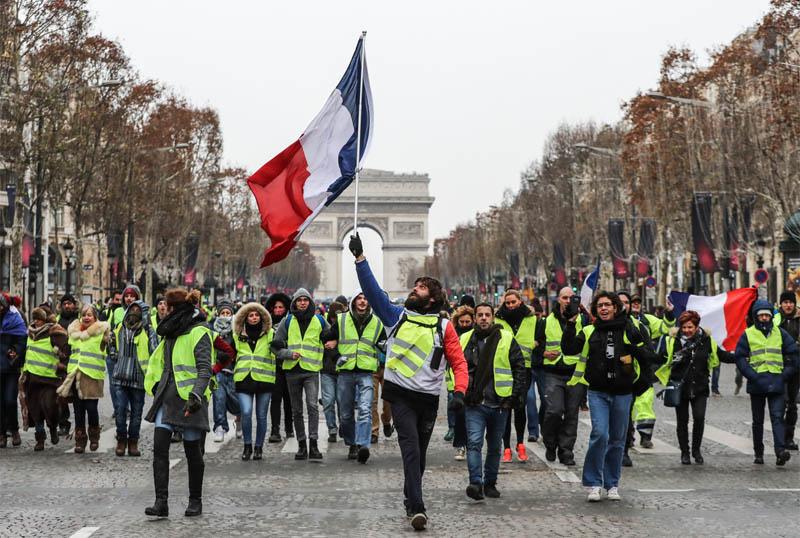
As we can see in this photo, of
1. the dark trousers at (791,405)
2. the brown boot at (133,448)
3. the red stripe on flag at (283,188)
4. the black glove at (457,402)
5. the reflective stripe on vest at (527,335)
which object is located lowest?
the brown boot at (133,448)

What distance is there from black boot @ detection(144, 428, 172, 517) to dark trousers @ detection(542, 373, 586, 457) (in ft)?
15.8

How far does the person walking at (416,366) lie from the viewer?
34.7 ft

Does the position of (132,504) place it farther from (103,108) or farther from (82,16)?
(103,108)

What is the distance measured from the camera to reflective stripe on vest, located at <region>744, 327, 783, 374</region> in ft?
49.0

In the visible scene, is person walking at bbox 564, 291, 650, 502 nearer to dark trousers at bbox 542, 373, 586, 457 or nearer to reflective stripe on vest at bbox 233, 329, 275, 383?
dark trousers at bbox 542, 373, 586, 457

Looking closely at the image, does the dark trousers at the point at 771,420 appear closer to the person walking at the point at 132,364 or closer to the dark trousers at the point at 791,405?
the dark trousers at the point at 791,405

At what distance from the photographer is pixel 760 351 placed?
14953 millimetres

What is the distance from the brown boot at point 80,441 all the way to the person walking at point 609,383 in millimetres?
5818

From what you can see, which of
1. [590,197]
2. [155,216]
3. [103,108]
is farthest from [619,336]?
[590,197]

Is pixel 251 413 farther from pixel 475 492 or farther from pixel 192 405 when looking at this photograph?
pixel 192 405

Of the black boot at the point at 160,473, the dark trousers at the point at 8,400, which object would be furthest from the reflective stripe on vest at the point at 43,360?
the black boot at the point at 160,473

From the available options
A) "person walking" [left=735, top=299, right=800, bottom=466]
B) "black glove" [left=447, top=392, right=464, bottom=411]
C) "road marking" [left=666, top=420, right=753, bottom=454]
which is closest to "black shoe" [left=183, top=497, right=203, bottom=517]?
"black glove" [left=447, top=392, right=464, bottom=411]

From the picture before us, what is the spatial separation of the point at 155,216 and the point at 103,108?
14587 millimetres

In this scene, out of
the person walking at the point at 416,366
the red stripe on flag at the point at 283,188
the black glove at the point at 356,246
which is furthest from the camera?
the red stripe on flag at the point at 283,188
